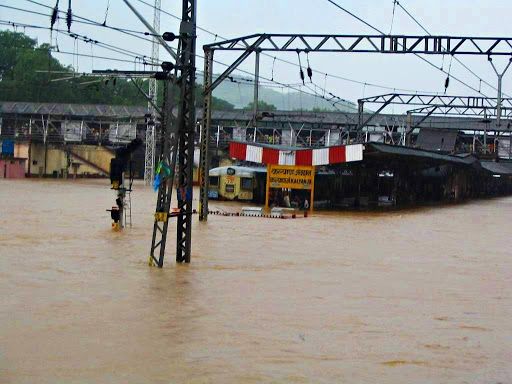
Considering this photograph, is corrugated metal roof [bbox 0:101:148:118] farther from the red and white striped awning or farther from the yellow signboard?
the red and white striped awning

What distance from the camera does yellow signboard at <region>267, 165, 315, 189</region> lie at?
112 ft

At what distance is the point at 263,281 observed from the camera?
13.8 m


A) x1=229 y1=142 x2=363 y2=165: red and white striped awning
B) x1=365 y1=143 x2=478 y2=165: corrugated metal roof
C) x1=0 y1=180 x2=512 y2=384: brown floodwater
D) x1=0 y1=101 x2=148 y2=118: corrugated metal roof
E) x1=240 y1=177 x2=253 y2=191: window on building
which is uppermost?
x1=0 y1=101 x2=148 y2=118: corrugated metal roof

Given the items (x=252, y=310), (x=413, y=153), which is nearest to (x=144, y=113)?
(x=413, y=153)

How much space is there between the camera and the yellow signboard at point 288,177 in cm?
3406

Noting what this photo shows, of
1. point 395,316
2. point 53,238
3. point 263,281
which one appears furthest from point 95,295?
point 53,238

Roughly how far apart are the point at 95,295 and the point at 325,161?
2249 centimetres

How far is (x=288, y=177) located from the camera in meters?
34.2

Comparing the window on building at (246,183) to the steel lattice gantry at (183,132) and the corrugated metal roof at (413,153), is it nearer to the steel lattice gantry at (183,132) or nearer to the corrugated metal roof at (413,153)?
the corrugated metal roof at (413,153)

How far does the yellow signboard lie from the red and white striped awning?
0.41 metres

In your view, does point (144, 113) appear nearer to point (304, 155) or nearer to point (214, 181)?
point (214, 181)

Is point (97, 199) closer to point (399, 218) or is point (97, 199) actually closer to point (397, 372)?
point (399, 218)

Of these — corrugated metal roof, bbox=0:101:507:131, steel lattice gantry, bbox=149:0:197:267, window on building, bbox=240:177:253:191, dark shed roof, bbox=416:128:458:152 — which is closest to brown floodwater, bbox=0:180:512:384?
steel lattice gantry, bbox=149:0:197:267

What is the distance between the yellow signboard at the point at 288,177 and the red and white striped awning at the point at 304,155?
1.35 ft
